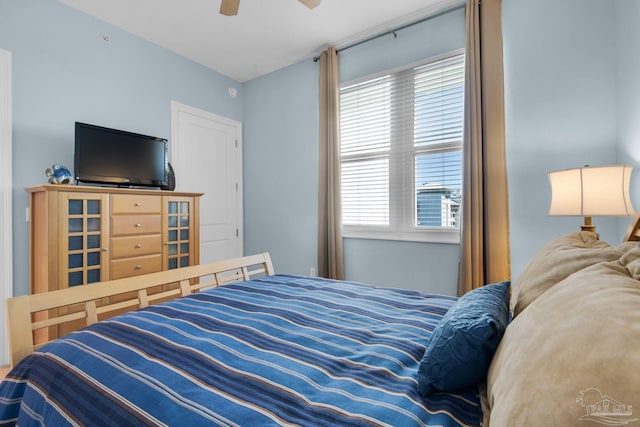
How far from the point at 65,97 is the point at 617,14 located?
4.23m

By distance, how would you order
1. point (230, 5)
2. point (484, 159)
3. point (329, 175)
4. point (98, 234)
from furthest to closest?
point (329, 175) < point (484, 159) < point (98, 234) < point (230, 5)

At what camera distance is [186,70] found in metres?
3.58

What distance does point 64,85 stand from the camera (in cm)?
264

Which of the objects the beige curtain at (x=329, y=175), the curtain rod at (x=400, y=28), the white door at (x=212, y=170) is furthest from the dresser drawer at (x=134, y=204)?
the curtain rod at (x=400, y=28)

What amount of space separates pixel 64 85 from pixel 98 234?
1376 mm

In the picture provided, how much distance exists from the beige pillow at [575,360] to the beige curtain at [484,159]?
2004mm

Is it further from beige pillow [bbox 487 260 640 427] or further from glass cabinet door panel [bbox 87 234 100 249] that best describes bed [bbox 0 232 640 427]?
glass cabinet door panel [bbox 87 234 100 249]

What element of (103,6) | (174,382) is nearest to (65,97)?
(103,6)

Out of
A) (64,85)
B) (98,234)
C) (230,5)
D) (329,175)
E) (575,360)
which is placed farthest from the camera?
(329,175)

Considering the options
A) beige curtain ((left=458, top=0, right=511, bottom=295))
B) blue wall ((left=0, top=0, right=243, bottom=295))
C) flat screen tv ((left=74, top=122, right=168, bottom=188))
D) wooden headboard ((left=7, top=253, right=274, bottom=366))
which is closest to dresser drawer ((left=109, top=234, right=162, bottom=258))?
flat screen tv ((left=74, top=122, right=168, bottom=188))

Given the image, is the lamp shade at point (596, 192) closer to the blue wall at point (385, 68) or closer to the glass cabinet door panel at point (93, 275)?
the blue wall at point (385, 68)

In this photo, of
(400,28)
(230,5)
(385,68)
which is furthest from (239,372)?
(400,28)

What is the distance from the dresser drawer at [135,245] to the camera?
8.12 ft

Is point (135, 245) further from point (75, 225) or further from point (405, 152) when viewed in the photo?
point (405, 152)
